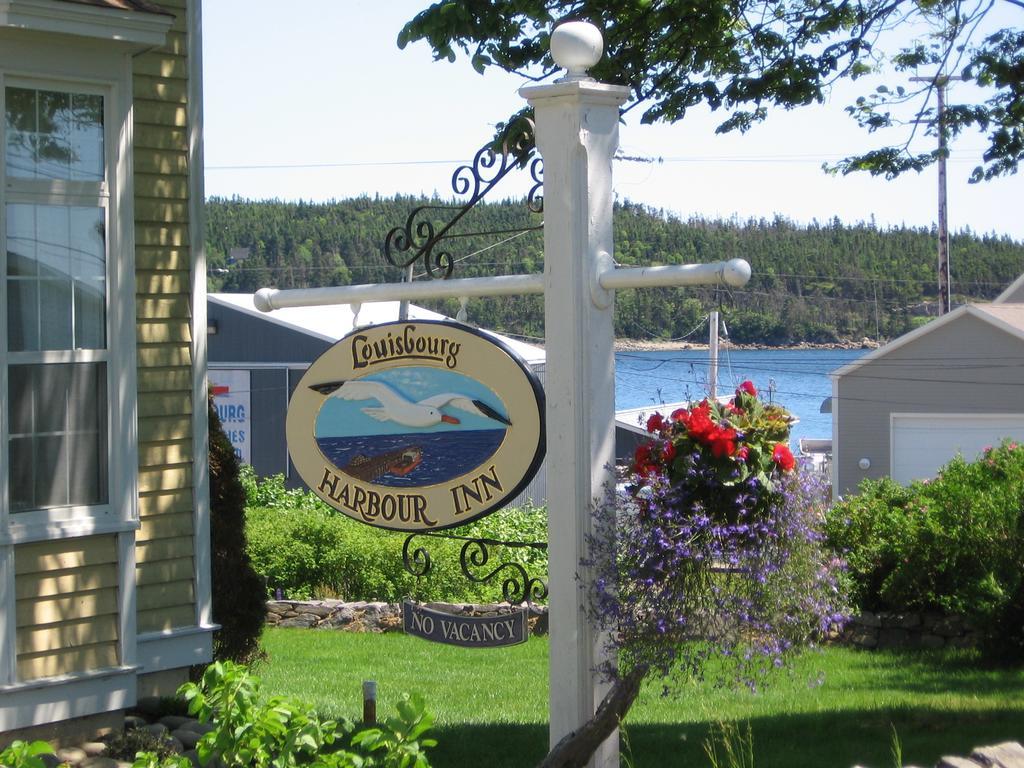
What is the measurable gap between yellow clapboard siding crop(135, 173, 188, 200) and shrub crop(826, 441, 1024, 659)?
6.29 meters

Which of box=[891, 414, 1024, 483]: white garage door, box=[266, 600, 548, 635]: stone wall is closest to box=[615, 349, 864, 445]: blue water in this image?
box=[891, 414, 1024, 483]: white garage door

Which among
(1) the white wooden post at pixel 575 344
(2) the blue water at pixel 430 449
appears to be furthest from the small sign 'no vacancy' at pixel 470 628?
(2) the blue water at pixel 430 449

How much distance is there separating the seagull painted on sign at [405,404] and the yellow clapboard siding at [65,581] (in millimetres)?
2039

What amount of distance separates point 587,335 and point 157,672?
11.9 ft

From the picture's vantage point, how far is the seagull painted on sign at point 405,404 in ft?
13.6

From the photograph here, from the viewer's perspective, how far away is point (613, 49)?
7602 mm

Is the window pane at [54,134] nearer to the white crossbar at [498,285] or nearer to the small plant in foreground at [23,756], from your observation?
the white crossbar at [498,285]

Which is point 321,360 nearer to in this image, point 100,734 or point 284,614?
point 100,734

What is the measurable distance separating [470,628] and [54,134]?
3.32 metres

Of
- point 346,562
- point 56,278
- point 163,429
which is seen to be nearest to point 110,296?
point 56,278

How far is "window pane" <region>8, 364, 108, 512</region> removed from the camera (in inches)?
223

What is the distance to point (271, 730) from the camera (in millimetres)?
3529

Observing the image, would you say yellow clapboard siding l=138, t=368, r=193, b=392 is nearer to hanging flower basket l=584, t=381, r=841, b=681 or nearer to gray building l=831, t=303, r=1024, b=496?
hanging flower basket l=584, t=381, r=841, b=681

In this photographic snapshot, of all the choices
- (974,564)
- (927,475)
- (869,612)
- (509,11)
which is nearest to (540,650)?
(869,612)
